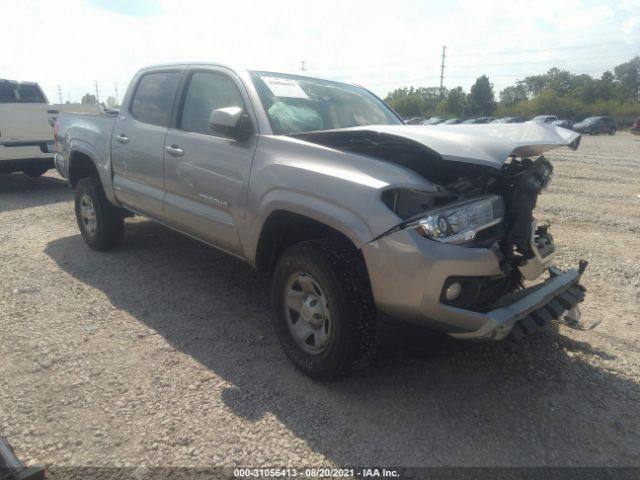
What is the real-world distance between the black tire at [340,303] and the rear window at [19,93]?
375 inches

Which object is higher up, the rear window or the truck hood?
the rear window

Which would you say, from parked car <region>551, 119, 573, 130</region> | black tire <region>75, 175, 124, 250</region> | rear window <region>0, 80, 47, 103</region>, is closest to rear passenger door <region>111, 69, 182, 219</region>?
black tire <region>75, 175, 124, 250</region>

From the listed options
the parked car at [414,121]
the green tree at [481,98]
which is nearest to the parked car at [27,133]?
the parked car at [414,121]

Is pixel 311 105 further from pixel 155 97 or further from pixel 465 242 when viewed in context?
pixel 465 242

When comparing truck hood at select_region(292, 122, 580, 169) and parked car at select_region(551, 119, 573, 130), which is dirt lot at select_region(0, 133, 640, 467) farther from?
parked car at select_region(551, 119, 573, 130)

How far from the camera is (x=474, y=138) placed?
102 inches

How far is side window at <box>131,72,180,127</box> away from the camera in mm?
4223

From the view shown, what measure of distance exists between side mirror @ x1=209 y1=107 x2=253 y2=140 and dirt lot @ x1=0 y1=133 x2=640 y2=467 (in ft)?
4.76

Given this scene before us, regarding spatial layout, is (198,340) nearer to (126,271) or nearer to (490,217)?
(126,271)

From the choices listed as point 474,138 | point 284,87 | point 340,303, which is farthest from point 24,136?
point 474,138

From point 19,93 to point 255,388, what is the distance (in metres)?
9.85

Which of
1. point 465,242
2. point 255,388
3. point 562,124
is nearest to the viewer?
point 465,242

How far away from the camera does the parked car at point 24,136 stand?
326 inches

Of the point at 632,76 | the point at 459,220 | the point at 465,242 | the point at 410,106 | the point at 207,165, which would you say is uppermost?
the point at 632,76
